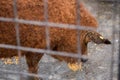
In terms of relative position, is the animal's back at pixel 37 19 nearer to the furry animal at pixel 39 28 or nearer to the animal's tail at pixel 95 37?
the furry animal at pixel 39 28

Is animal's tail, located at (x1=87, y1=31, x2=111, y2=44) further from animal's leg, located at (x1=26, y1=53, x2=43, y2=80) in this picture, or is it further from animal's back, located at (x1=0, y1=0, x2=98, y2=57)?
animal's leg, located at (x1=26, y1=53, x2=43, y2=80)

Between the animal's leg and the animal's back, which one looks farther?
the animal's leg

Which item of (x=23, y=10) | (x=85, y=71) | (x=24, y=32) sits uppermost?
(x=23, y=10)

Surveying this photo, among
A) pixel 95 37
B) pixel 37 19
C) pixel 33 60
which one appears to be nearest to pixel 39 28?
pixel 37 19

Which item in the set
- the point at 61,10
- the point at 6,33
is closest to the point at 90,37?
the point at 61,10

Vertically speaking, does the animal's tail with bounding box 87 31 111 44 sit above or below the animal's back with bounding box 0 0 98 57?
below

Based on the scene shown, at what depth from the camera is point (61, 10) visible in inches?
103

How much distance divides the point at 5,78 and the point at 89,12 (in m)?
1.03

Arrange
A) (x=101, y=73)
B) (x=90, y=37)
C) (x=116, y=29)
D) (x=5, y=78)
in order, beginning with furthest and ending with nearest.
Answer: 1. (x=101, y=73)
2. (x=5, y=78)
3. (x=90, y=37)
4. (x=116, y=29)

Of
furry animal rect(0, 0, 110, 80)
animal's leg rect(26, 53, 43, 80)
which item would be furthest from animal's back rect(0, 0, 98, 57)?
animal's leg rect(26, 53, 43, 80)

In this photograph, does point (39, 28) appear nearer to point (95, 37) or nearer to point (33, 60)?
point (33, 60)

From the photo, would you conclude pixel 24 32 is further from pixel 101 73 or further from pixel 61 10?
pixel 101 73

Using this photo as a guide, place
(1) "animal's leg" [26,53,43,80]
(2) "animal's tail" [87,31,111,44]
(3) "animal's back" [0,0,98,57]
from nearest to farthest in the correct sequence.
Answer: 1. (3) "animal's back" [0,0,98,57]
2. (1) "animal's leg" [26,53,43,80]
3. (2) "animal's tail" [87,31,111,44]

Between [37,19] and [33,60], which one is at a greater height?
[37,19]
